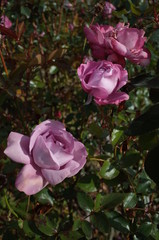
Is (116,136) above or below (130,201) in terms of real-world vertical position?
above

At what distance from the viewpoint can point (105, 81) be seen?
0.76 meters

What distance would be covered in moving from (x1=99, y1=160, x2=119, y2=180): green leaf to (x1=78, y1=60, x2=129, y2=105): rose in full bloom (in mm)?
174

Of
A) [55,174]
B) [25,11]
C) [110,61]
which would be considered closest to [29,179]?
[55,174]

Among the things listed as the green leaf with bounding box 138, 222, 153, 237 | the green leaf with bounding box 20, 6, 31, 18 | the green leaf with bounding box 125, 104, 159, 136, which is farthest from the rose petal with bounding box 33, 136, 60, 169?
the green leaf with bounding box 20, 6, 31, 18

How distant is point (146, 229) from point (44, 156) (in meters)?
0.43

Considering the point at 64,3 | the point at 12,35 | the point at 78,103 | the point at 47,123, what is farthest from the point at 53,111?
the point at 47,123

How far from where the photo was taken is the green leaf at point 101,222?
0.79 m

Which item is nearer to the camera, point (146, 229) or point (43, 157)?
point (43, 157)

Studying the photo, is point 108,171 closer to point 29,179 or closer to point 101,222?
point 101,222

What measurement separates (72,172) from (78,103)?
44.3 inches

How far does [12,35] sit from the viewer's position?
90 centimetres

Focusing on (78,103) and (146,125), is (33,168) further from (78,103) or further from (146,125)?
(78,103)

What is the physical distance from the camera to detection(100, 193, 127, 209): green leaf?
83 centimetres

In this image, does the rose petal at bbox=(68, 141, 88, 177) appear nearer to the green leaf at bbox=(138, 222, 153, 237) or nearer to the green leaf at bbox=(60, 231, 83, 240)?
the green leaf at bbox=(60, 231, 83, 240)
